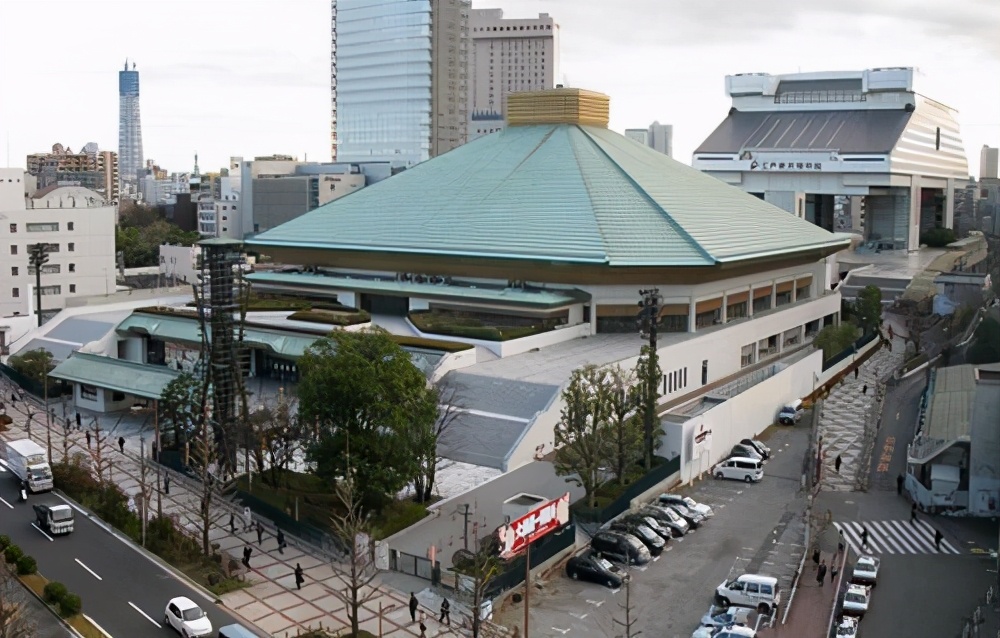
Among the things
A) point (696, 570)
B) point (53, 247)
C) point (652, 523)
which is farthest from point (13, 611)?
point (53, 247)

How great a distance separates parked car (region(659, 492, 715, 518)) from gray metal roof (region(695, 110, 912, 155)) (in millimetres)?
54423

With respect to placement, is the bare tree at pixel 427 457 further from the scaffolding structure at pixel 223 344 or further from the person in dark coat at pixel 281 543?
the scaffolding structure at pixel 223 344

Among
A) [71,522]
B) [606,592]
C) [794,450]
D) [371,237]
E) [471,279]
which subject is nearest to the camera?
[606,592]

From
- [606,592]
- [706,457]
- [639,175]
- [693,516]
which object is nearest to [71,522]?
[606,592]

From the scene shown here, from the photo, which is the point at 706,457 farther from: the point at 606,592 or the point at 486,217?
the point at 486,217

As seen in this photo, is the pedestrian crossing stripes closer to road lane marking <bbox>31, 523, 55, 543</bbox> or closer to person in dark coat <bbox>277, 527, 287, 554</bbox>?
person in dark coat <bbox>277, 527, 287, 554</bbox>

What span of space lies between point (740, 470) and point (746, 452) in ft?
6.59

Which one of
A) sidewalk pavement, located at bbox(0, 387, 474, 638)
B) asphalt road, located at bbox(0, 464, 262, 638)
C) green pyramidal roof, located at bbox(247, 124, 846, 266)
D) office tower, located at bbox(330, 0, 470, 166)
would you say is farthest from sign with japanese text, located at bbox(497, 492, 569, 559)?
office tower, located at bbox(330, 0, 470, 166)

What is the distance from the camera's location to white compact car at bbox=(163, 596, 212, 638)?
57.4 feet

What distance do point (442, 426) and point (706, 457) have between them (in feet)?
→ 23.8

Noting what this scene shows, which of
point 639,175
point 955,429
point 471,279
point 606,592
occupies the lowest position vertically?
point 606,592

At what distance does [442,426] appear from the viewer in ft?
84.5

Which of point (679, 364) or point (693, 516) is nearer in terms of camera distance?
point (693, 516)

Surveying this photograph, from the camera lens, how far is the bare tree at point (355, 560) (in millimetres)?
17250
